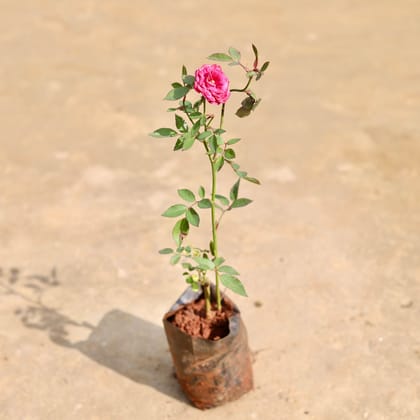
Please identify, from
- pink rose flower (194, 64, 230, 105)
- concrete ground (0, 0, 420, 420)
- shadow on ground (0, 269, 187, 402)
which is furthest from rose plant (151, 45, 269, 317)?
concrete ground (0, 0, 420, 420)

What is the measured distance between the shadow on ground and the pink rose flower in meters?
1.51

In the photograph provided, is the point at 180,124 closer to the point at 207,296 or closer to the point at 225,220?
the point at 207,296

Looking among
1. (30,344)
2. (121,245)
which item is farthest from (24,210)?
(30,344)

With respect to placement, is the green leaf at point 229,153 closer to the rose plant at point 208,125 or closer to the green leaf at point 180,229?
the rose plant at point 208,125

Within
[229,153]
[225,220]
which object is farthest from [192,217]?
[225,220]

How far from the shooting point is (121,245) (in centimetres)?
429

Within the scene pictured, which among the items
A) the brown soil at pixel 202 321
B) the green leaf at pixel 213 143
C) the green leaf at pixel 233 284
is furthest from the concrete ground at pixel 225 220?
the green leaf at pixel 213 143

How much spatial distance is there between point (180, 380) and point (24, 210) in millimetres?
1825

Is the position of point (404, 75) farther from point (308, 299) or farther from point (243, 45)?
point (308, 299)

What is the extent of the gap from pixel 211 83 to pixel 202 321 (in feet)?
3.62

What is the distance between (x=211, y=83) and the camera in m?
2.54

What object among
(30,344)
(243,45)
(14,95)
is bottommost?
(30,344)

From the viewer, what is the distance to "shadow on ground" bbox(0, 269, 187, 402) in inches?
139

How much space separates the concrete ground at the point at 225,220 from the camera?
3.47m
